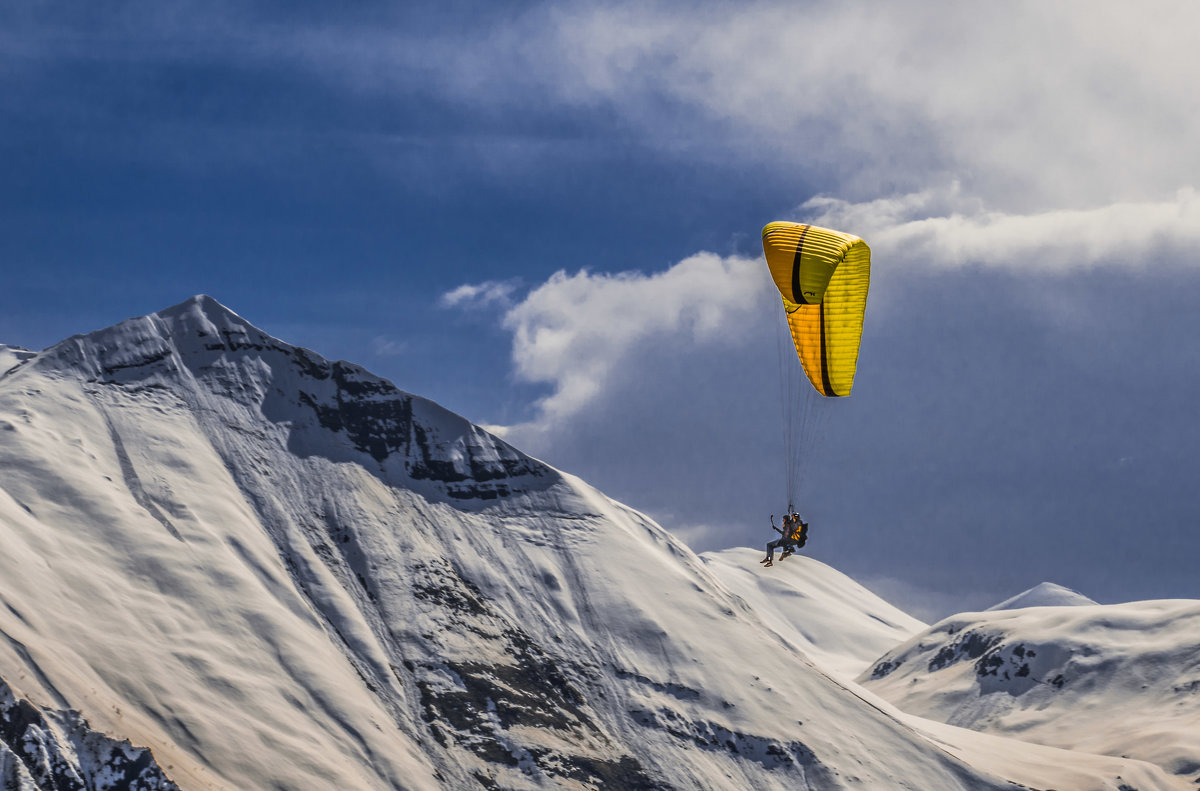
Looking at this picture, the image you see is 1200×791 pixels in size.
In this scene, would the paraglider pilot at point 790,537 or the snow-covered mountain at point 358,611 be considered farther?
the snow-covered mountain at point 358,611

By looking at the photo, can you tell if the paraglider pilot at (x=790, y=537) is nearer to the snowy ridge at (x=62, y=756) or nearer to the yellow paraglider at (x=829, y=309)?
the yellow paraglider at (x=829, y=309)

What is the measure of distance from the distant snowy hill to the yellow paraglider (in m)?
91.0

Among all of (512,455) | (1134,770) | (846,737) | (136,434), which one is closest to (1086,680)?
(1134,770)

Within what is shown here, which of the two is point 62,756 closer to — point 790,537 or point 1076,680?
point 790,537

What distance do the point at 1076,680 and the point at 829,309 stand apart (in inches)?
4602

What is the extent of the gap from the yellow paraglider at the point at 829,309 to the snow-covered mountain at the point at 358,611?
141 feet

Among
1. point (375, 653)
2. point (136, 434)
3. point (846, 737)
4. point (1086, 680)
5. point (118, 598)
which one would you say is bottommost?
point (118, 598)

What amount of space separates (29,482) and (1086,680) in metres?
125

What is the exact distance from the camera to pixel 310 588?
9619cm

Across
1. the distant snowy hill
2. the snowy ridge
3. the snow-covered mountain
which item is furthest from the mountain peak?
the distant snowy hill

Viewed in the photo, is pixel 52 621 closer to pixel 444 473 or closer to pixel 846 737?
pixel 444 473

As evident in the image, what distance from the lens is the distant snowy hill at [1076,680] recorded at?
135875 mm

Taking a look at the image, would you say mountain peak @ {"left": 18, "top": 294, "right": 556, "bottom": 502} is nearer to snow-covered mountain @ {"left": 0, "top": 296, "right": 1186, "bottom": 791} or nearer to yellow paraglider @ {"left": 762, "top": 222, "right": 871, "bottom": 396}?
snow-covered mountain @ {"left": 0, "top": 296, "right": 1186, "bottom": 791}

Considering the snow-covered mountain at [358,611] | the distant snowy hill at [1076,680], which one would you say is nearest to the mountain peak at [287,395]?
the snow-covered mountain at [358,611]
